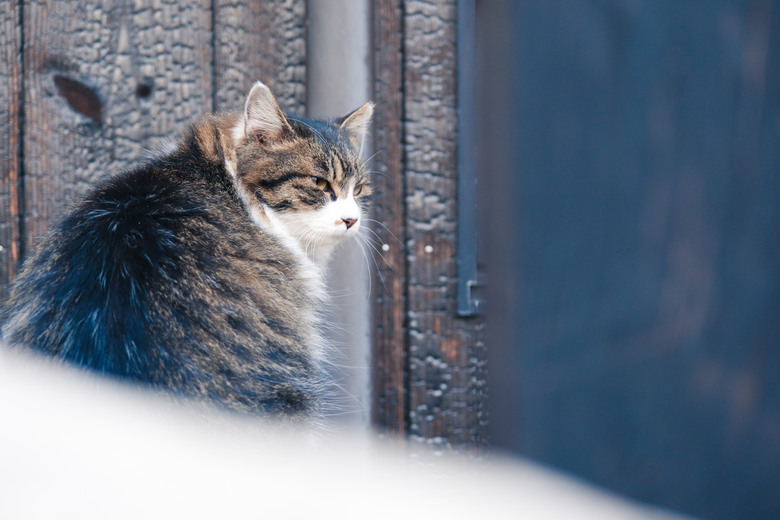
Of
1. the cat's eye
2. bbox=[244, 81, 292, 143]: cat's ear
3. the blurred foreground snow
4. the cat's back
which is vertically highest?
bbox=[244, 81, 292, 143]: cat's ear

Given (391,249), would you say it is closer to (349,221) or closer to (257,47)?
(349,221)

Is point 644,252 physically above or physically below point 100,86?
below

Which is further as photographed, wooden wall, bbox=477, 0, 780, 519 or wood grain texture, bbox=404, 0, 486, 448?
wood grain texture, bbox=404, 0, 486, 448

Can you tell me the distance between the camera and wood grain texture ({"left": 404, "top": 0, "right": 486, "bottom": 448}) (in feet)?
4.32

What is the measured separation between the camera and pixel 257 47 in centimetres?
135

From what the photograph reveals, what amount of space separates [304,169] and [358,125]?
181mm

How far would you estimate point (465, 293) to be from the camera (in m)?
1.32

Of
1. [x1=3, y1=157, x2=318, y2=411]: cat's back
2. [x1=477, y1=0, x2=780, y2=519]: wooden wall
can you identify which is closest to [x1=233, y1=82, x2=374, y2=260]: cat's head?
[x1=3, y1=157, x2=318, y2=411]: cat's back

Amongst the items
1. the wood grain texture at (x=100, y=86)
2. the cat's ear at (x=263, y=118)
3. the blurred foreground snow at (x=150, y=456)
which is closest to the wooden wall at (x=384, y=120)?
the wood grain texture at (x=100, y=86)

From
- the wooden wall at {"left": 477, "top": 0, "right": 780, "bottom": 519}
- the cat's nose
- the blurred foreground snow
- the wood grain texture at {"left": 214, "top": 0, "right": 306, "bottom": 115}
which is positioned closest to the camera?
the wooden wall at {"left": 477, "top": 0, "right": 780, "bottom": 519}

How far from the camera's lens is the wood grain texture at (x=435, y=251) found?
4.32 feet

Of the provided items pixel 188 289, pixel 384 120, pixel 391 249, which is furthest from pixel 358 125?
pixel 188 289

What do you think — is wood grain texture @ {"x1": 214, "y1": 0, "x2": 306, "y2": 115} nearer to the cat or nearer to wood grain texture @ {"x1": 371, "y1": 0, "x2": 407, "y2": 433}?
the cat

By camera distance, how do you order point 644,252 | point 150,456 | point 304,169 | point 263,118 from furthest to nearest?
point 304,169, point 263,118, point 150,456, point 644,252
